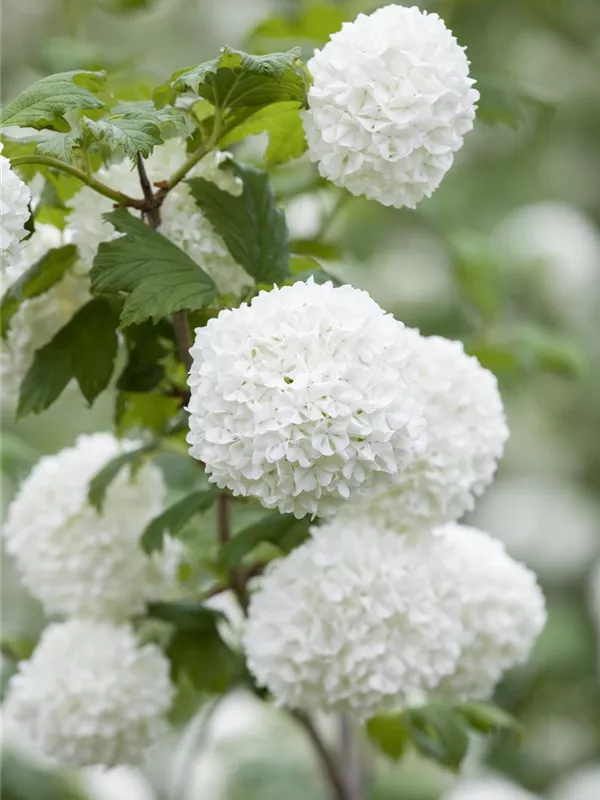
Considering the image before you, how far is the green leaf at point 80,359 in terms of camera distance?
887 mm

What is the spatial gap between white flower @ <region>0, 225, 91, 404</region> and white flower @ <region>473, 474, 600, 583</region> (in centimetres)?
195

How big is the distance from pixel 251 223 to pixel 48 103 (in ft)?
0.56

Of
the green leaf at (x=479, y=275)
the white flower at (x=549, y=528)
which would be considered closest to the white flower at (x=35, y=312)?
the green leaf at (x=479, y=275)

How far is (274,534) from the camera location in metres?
0.95

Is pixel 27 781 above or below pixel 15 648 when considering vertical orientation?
below

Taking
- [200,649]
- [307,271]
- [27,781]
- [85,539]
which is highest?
[307,271]

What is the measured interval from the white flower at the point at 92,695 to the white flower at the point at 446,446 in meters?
Answer: 0.26

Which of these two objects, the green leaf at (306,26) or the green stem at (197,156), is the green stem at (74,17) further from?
the green stem at (197,156)

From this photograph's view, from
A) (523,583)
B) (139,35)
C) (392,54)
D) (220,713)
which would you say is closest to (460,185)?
(139,35)

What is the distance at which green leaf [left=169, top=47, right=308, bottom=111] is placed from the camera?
73 centimetres

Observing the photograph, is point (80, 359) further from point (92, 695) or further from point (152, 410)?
point (92, 695)

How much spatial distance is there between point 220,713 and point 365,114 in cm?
145

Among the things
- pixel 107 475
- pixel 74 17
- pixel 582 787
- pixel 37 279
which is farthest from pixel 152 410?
pixel 582 787

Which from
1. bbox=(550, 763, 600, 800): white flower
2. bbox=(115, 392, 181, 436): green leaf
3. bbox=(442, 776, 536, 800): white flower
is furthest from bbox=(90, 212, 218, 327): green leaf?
bbox=(550, 763, 600, 800): white flower
